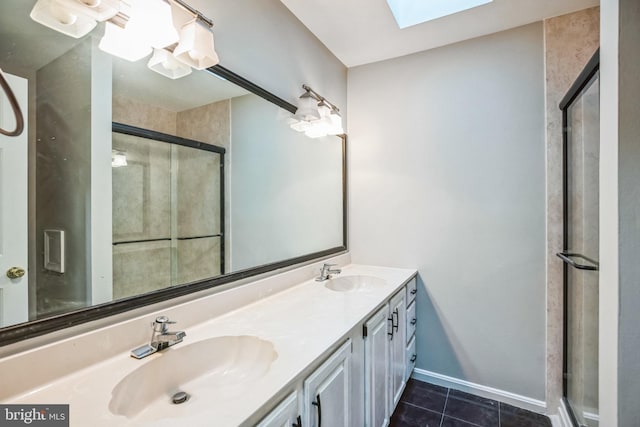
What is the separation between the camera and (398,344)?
180 centimetres

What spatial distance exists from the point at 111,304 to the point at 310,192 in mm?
1382

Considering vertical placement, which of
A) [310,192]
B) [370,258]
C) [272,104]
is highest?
[272,104]

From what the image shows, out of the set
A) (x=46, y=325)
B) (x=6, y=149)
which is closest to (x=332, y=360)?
(x=46, y=325)

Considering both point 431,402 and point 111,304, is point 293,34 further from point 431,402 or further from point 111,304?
point 431,402

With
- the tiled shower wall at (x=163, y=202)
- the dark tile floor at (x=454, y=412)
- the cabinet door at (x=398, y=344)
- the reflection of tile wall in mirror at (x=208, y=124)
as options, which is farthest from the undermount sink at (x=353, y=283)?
the reflection of tile wall in mirror at (x=208, y=124)

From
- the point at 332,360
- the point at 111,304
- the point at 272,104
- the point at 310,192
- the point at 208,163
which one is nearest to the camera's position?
the point at 111,304

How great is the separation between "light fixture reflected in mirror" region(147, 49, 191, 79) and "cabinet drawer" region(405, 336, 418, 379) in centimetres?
208

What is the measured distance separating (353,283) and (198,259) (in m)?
1.16

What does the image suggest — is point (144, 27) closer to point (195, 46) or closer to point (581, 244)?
point (195, 46)

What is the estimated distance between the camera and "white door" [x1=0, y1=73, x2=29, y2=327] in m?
0.76

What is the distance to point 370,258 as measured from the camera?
2.40 meters

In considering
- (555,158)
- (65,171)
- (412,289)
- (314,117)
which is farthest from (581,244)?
(65,171)

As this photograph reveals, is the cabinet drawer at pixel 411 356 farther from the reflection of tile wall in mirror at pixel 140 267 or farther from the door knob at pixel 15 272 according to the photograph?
the door knob at pixel 15 272

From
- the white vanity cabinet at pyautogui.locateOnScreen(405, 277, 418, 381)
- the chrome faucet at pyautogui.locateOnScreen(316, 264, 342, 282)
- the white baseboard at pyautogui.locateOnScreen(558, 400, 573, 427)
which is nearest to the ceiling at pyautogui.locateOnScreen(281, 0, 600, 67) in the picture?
the chrome faucet at pyautogui.locateOnScreen(316, 264, 342, 282)
